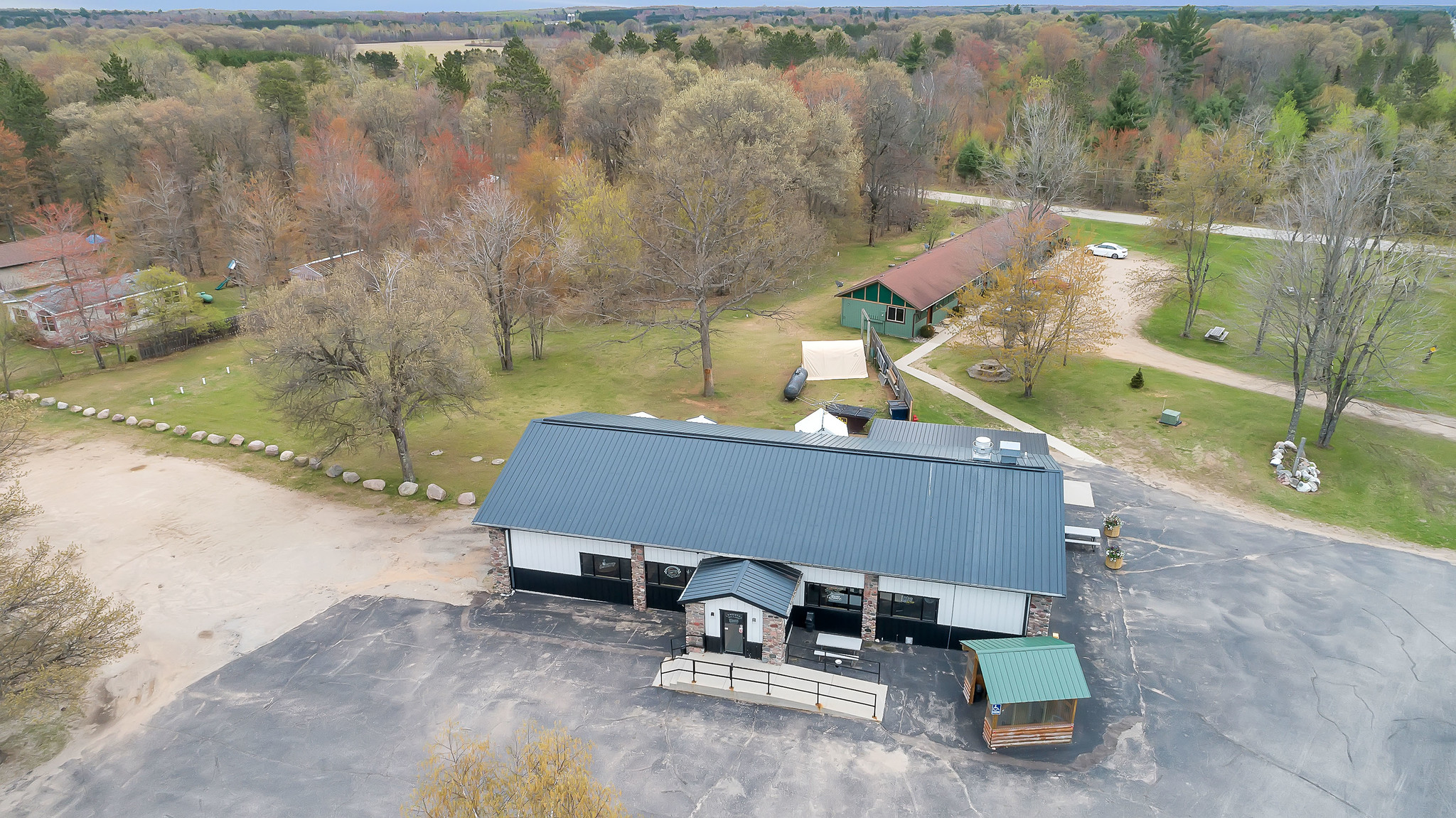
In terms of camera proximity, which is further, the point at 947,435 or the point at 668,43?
the point at 668,43

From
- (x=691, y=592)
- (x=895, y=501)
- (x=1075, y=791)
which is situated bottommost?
(x=1075, y=791)

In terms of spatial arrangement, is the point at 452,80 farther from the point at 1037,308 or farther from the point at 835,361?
the point at 1037,308

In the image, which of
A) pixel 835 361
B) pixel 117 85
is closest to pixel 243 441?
pixel 835 361

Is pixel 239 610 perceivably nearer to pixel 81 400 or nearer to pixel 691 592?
pixel 691 592

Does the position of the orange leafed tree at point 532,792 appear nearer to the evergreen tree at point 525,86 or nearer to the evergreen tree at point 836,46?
the evergreen tree at point 525,86

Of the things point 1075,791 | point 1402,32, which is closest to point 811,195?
point 1075,791

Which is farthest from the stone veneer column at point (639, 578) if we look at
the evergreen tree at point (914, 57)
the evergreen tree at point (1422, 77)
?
the evergreen tree at point (914, 57)
